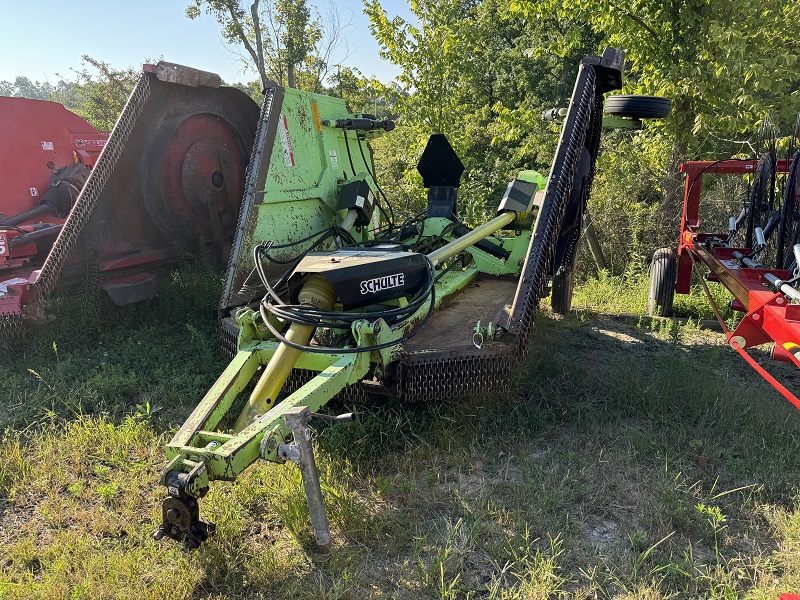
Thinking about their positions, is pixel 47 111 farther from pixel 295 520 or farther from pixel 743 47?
pixel 743 47

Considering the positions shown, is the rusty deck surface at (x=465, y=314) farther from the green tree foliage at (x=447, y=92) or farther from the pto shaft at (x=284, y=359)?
the green tree foliage at (x=447, y=92)

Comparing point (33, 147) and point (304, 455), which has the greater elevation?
point (33, 147)

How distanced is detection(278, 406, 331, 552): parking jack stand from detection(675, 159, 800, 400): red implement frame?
203cm

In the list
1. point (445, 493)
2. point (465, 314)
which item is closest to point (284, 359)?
point (445, 493)

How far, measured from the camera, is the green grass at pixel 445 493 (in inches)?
87.5

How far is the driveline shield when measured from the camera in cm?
269

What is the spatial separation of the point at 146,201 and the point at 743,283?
4.37 metres

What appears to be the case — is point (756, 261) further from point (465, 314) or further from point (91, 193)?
point (91, 193)

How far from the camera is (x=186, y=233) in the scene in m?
5.05

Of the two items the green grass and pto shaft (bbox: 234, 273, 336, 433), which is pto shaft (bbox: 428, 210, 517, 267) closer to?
pto shaft (bbox: 234, 273, 336, 433)

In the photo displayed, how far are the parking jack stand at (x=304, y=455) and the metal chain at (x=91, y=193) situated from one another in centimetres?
273

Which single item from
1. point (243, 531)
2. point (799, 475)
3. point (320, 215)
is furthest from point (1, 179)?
point (799, 475)

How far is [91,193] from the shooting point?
4098mm

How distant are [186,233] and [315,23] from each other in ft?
40.6
